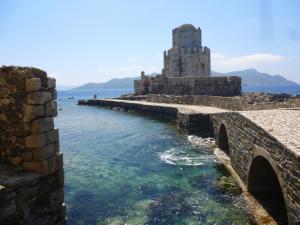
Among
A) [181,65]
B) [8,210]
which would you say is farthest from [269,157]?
[181,65]

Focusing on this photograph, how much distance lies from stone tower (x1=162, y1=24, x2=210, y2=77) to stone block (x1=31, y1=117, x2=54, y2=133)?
48.3 m

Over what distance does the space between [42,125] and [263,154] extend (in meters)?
5.94

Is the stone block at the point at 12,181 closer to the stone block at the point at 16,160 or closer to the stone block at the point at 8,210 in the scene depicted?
the stone block at the point at 8,210

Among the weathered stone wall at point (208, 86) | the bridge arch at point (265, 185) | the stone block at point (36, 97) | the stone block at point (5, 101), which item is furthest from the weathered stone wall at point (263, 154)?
the weathered stone wall at point (208, 86)

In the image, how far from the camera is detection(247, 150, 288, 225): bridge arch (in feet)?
35.3

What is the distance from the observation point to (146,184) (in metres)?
13.8

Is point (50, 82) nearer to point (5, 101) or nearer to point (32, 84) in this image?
point (32, 84)

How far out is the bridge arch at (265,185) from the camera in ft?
35.3

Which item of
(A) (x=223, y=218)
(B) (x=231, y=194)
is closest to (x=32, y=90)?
(A) (x=223, y=218)

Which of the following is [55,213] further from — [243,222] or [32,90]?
[243,222]

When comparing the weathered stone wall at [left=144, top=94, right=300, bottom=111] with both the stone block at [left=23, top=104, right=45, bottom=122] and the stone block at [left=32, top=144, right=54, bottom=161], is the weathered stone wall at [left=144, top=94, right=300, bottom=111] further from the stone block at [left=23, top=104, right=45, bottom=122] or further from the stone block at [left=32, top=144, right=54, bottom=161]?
the stone block at [left=23, top=104, right=45, bottom=122]

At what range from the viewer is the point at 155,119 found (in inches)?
1378

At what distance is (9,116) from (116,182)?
8.00 m

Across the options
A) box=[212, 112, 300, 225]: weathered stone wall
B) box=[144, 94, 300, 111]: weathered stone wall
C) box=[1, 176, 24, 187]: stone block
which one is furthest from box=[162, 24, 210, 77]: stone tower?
box=[1, 176, 24, 187]: stone block
